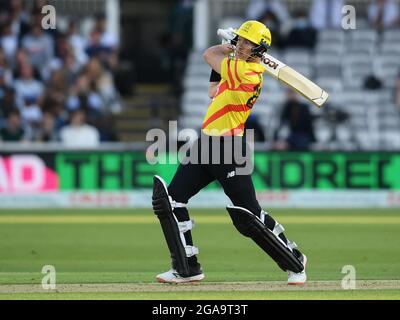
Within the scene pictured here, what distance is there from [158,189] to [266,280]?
47.7 inches

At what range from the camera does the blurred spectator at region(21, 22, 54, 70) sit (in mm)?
18705

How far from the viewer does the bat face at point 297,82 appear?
851 cm

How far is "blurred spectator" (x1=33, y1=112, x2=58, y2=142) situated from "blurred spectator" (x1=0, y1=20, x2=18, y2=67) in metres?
1.78

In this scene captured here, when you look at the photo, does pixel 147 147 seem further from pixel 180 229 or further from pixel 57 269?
pixel 180 229

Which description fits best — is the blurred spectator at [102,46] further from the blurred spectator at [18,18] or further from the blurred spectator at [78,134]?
the blurred spectator at [78,134]

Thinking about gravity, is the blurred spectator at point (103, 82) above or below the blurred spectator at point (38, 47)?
below

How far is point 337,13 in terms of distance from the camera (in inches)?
768

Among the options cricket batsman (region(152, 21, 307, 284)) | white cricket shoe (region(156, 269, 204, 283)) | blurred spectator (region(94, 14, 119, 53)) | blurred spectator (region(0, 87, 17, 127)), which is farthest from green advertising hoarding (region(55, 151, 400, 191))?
cricket batsman (region(152, 21, 307, 284))

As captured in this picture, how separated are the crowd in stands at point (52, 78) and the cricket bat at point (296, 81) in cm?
861

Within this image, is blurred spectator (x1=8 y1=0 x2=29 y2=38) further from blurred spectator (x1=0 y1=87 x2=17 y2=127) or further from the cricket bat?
the cricket bat

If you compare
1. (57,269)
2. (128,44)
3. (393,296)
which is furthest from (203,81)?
(393,296)

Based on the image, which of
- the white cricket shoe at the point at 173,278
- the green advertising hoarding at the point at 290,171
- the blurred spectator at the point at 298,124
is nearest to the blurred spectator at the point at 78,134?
the green advertising hoarding at the point at 290,171

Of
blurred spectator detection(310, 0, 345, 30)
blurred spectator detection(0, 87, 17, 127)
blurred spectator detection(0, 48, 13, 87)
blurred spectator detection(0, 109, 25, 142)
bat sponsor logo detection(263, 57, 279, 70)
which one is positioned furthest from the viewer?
blurred spectator detection(310, 0, 345, 30)

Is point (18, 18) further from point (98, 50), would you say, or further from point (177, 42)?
point (177, 42)
